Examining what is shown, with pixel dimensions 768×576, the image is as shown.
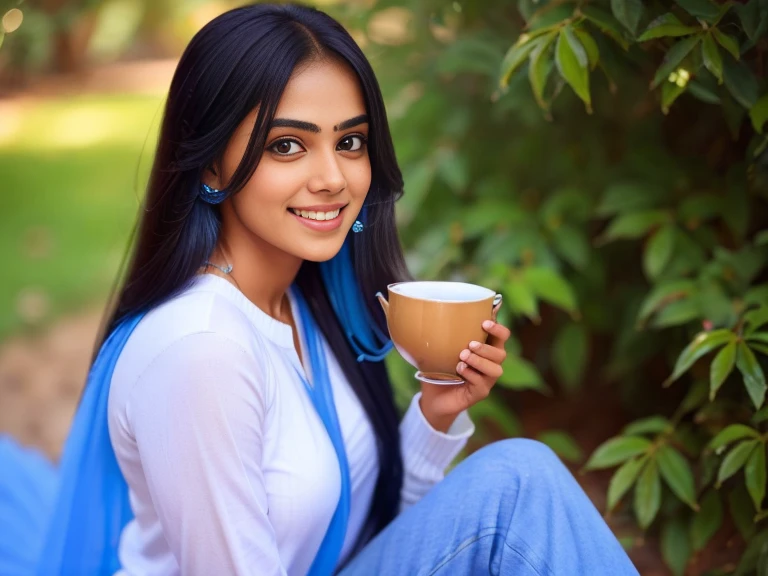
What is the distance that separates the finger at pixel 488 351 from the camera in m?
1.38

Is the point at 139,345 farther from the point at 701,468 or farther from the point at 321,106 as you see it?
the point at 701,468

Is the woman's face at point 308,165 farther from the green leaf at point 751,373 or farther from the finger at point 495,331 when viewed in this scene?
the green leaf at point 751,373

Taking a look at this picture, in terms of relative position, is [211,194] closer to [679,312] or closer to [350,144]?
[350,144]

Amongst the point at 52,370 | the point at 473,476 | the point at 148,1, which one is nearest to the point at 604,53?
the point at 473,476

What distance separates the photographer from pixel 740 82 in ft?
5.26

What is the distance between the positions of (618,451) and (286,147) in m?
1.03

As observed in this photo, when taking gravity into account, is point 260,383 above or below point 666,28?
below

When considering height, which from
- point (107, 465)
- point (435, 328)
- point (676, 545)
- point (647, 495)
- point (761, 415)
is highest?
point (435, 328)

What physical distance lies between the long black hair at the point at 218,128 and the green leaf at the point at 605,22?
449 millimetres

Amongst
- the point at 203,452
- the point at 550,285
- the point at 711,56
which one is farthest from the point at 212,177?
the point at 550,285

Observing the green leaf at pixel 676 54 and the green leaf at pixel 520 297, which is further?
the green leaf at pixel 520 297

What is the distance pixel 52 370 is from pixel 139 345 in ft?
8.92

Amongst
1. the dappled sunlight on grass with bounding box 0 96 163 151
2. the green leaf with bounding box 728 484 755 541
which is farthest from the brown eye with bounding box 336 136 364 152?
the dappled sunlight on grass with bounding box 0 96 163 151

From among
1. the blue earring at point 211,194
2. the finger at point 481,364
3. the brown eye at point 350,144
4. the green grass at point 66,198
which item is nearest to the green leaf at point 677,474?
the finger at point 481,364
